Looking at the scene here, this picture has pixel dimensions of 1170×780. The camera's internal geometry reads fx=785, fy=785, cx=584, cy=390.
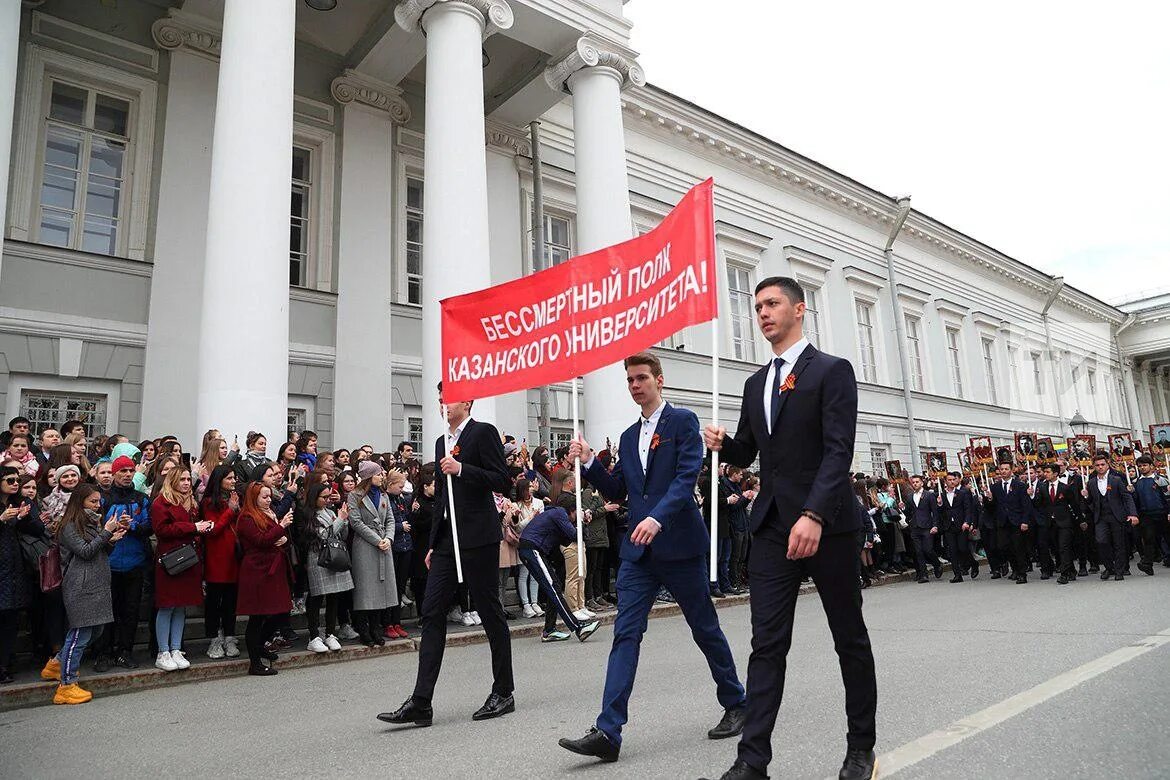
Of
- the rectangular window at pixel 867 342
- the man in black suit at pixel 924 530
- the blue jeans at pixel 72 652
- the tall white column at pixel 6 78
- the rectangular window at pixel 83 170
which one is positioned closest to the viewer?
the blue jeans at pixel 72 652

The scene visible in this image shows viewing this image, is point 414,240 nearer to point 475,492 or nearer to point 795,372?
point 475,492

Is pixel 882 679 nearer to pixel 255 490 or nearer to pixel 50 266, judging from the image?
pixel 255 490

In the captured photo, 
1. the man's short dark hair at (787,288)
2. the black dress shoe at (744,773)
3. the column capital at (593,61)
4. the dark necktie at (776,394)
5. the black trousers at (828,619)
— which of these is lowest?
the black dress shoe at (744,773)

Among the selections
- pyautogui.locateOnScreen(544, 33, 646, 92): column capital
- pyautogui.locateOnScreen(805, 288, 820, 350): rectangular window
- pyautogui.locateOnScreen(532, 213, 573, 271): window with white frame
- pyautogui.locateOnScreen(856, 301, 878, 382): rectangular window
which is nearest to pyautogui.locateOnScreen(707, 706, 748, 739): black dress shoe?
pyautogui.locateOnScreen(544, 33, 646, 92): column capital

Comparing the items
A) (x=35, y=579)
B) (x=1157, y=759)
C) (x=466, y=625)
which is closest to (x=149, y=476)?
(x=35, y=579)

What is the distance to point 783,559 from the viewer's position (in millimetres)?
3402

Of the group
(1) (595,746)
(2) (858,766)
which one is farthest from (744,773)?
(1) (595,746)

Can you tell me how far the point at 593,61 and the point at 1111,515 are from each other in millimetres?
12994

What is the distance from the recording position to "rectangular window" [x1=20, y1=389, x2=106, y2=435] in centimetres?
1234

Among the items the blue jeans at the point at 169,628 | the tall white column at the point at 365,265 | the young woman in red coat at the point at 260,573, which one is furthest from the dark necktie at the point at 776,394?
the tall white column at the point at 365,265

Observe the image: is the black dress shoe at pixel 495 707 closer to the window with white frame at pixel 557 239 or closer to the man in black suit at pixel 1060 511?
the man in black suit at pixel 1060 511

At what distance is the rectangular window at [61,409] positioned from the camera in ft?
40.5

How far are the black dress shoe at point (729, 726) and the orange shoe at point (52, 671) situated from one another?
5.55 m

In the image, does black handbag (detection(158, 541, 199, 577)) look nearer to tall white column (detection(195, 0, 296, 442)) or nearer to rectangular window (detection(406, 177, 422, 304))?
tall white column (detection(195, 0, 296, 442))
